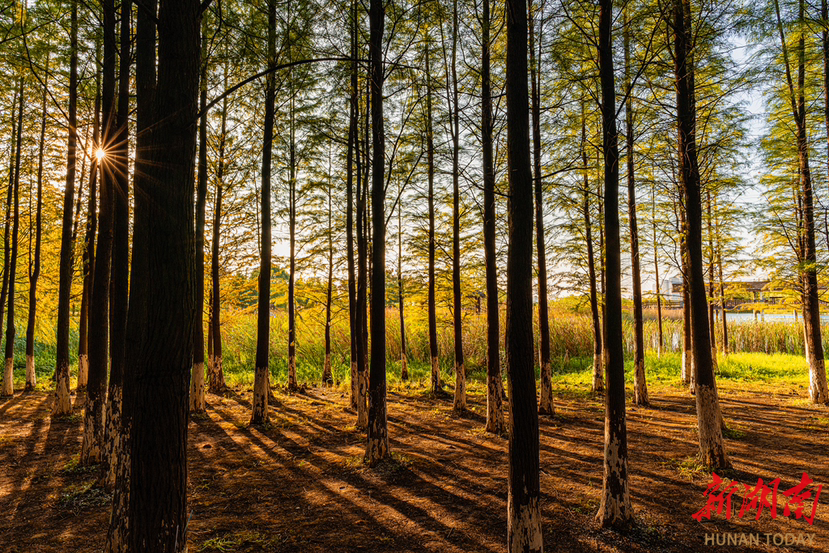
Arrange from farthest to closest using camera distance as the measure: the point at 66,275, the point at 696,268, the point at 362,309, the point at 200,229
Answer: the point at 66,275
the point at 362,309
the point at 200,229
the point at 696,268

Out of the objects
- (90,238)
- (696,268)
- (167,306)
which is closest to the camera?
(167,306)

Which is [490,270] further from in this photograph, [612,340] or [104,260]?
[104,260]

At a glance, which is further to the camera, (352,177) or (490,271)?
(352,177)

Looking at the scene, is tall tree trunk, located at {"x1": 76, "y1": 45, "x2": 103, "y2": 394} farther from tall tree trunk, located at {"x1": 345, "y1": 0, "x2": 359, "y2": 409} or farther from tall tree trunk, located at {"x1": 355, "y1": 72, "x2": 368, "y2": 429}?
tall tree trunk, located at {"x1": 355, "y1": 72, "x2": 368, "y2": 429}

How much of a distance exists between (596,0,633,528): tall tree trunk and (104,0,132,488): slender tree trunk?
5.46 meters

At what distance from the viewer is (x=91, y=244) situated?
8.14 meters

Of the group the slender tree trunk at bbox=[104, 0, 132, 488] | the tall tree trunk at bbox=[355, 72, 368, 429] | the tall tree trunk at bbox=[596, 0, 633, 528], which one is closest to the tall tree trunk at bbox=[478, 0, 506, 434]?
the tall tree trunk at bbox=[355, 72, 368, 429]

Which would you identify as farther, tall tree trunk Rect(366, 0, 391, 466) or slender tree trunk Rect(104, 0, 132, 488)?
tall tree trunk Rect(366, 0, 391, 466)

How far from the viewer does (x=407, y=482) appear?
6.20 meters

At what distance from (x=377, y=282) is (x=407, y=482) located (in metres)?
3.25

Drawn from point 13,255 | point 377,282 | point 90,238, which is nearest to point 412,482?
point 377,282

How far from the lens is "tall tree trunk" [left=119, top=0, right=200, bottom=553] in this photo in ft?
7.87

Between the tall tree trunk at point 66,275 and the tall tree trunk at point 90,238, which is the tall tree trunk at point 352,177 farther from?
the tall tree trunk at point 66,275

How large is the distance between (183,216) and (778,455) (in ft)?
31.5
